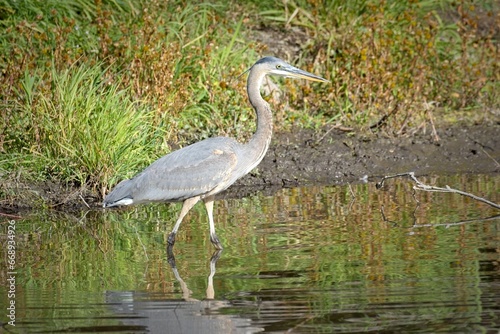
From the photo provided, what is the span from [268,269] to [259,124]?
7.03 ft

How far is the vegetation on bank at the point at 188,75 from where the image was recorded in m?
10.1

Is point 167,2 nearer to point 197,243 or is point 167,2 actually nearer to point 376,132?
point 376,132

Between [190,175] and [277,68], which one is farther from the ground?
[277,68]

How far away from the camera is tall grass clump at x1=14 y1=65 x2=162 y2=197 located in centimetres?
988

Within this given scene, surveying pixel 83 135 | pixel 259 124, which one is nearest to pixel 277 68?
pixel 259 124

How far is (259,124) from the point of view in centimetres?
867

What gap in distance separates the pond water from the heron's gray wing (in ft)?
1.20

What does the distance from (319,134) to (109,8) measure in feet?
11.5

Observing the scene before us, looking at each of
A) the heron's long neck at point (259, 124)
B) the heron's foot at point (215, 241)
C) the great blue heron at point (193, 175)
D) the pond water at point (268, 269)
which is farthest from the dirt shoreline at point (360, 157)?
the heron's foot at point (215, 241)

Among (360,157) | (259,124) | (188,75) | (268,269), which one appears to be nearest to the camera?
(268,269)

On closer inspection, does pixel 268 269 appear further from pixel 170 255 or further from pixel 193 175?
pixel 193 175

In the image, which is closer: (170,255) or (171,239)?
(170,255)

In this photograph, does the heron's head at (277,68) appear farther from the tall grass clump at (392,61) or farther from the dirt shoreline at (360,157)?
the tall grass clump at (392,61)

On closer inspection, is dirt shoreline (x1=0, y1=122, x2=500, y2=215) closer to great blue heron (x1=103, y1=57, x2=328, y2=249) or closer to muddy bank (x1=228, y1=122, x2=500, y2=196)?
muddy bank (x1=228, y1=122, x2=500, y2=196)
